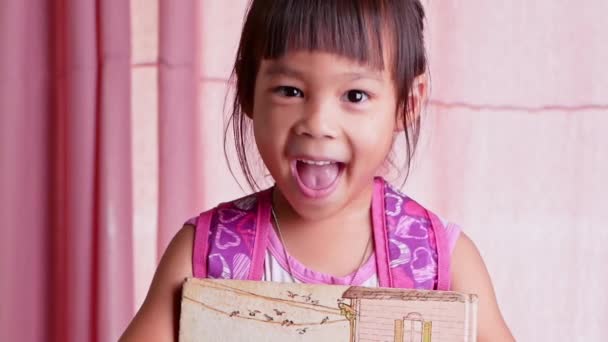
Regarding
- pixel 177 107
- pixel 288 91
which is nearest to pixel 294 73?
pixel 288 91

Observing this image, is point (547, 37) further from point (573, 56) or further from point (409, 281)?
point (409, 281)

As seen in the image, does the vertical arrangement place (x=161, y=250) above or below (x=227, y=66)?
below

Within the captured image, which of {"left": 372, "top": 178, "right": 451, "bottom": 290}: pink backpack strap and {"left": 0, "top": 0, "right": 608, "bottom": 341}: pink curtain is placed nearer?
Result: {"left": 372, "top": 178, "right": 451, "bottom": 290}: pink backpack strap

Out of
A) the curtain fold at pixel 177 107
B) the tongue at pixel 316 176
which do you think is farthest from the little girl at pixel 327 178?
the curtain fold at pixel 177 107

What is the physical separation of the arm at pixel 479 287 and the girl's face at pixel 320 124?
0.45 ft

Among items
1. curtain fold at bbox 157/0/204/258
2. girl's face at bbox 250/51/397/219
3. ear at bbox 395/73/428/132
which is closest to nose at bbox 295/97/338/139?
girl's face at bbox 250/51/397/219

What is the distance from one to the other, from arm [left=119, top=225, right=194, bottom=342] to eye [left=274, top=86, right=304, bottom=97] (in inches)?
6.9

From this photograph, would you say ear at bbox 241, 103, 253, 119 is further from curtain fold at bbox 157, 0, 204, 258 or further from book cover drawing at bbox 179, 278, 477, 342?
curtain fold at bbox 157, 0, 204, 258

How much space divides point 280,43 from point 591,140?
2.31 ft

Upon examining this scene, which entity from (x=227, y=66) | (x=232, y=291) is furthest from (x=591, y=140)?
(x=232, y=291)

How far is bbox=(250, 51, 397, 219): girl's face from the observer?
85cm

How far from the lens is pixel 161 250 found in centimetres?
145

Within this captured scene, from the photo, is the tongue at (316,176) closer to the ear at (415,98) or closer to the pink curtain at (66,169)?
the ear at (415,98)

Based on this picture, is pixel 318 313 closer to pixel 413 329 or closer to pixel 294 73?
pixel 413 329
